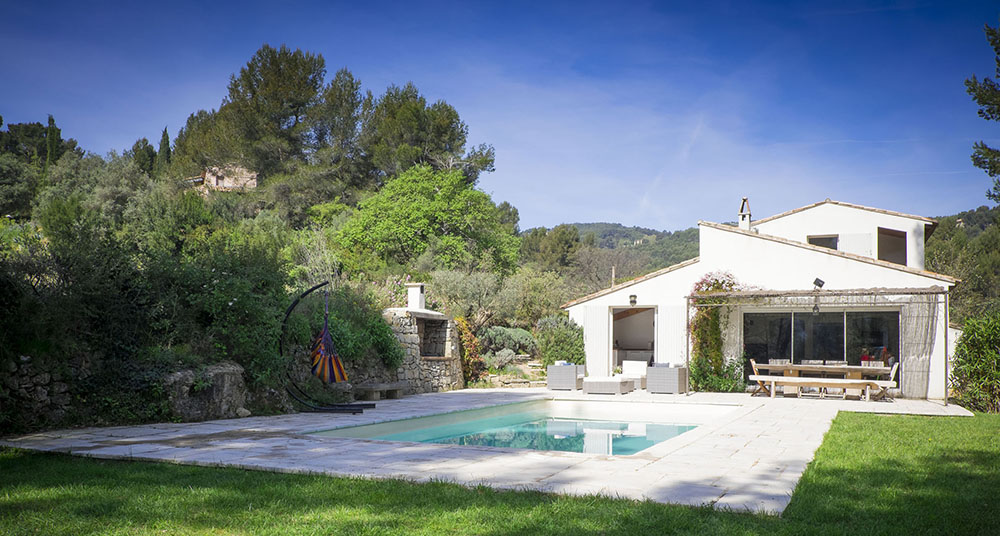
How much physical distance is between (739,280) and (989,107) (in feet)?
19.6

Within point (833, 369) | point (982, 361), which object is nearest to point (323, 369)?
point (833, 369)

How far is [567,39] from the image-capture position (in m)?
21.4

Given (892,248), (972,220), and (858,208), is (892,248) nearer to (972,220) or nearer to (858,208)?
(858,208)

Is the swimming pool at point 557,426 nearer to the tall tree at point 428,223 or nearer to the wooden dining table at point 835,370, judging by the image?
the wooden dining table at point 835,370

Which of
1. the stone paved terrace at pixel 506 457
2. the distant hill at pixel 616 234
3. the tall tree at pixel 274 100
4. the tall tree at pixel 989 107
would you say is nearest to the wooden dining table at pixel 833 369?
the tall tree at pixel 989 107

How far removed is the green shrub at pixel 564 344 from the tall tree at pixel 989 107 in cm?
968

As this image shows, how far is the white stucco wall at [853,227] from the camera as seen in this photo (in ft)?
61.9

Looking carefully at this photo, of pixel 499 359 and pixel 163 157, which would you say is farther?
pixel 163 157

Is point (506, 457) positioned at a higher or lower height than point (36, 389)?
lower

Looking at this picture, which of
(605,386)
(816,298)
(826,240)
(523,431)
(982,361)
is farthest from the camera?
(826,240)

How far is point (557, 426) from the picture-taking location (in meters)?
12.3

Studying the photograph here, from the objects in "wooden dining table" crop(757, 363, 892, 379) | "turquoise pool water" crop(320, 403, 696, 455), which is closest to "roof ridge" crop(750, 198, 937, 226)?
"wooden dining table" crop(757, 363, 892, 379)

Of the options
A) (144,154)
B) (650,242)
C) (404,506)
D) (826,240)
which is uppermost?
(144,154)

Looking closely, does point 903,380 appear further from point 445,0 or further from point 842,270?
point 445,0
